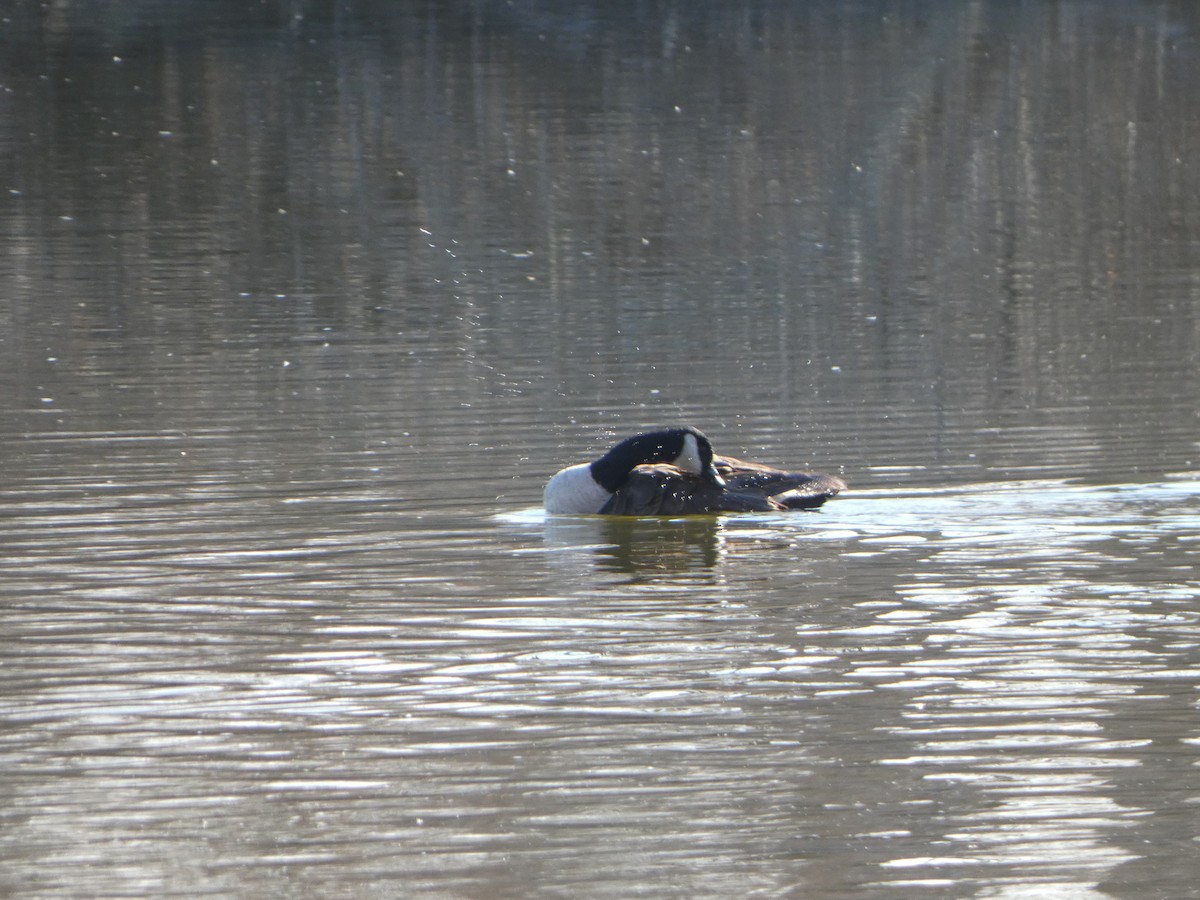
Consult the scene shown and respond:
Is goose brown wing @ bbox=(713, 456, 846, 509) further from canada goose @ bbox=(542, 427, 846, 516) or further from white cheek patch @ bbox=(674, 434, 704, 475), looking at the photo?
white cheek patch @ bbox=(674, 434, 704, 475)

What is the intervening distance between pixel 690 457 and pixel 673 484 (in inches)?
8.6

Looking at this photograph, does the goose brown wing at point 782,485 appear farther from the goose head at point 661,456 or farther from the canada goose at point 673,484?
the goose head at point 661,456

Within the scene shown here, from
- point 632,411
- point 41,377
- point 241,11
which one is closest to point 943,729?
point 632,411

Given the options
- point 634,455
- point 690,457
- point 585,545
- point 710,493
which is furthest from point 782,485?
point 585,545

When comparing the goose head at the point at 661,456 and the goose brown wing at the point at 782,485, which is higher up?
the goose head at the point at 661,456

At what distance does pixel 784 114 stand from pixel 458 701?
4125 cm

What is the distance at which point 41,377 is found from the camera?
19.9 meters

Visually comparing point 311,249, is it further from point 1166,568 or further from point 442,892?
point 442,892

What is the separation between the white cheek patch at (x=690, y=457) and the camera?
1370cm

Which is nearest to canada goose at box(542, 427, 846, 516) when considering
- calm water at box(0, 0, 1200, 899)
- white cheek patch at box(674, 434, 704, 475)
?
white cheek patch at box(674, 434, 704, 475)

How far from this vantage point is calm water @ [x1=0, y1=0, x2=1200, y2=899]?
24.2ft

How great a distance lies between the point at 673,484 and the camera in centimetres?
1368

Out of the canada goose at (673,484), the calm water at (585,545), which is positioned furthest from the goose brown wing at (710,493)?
the calm water at (585,545)

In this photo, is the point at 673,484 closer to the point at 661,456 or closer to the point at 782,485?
the point at 661,456
